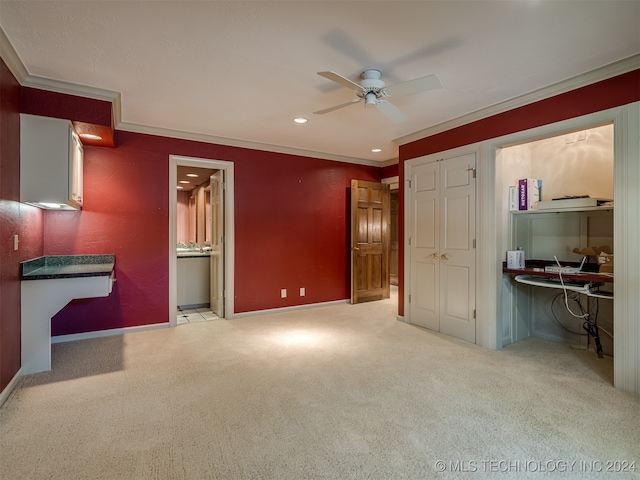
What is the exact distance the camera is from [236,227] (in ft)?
15.4

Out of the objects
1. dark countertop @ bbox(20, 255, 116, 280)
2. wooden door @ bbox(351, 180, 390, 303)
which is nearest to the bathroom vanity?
dark countertop @ bbox(20, 255, 116, 280)

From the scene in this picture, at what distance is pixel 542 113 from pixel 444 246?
159 cm

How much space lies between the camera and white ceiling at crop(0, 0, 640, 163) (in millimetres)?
1936

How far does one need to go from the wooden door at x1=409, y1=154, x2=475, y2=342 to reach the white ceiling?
2.63ft

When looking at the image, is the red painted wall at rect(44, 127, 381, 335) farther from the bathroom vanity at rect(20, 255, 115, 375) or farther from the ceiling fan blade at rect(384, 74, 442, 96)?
the ceiling fan blade at rect(384, 74, 442, 96)

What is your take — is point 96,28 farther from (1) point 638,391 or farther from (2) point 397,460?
(1) point 638,391

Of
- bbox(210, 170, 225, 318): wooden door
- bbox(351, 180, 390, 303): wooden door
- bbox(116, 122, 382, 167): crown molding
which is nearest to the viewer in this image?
bbox(116, 122, 382, 167): crown molding

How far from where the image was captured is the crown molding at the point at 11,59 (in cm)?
221

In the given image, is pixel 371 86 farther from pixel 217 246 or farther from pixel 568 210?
pixel 217 246

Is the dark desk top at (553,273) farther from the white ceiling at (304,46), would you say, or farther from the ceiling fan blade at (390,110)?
the ceiling fan blade at (390,110)

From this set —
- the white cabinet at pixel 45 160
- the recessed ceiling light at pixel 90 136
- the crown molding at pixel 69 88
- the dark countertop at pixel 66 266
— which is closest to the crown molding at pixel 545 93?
the crown molding at pixel 69 88

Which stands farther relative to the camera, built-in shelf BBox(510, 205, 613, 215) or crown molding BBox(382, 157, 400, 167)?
crown molding BBox(382, 157, 400, 167)

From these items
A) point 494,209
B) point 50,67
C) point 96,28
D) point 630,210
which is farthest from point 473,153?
point 50,67

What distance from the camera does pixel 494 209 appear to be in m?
3.42
